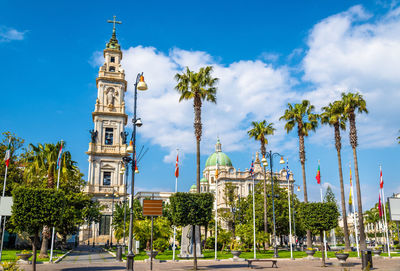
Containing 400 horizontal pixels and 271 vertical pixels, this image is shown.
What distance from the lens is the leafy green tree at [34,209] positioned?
1891 centimetres

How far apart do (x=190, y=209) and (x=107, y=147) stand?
141 ft

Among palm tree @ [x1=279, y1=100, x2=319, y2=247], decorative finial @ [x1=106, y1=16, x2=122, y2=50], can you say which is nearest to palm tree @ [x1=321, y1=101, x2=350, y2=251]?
palm tree @ [x1=279, y1=100, x2=319, y2=247]

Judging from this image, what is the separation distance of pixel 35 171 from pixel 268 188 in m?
39.1

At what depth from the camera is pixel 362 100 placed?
39.8 metres

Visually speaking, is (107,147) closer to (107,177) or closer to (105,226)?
(107,177)

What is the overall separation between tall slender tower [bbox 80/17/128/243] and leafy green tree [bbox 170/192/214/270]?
39125mm

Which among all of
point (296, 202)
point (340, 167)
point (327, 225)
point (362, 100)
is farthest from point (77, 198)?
point (296, 202)

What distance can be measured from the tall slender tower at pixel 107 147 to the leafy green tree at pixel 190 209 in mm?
39125

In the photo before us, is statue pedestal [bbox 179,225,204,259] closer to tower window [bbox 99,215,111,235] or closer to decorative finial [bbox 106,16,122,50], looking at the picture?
tower window [bbox 99,215,111,235]

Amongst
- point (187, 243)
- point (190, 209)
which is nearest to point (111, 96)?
point (187, 243)

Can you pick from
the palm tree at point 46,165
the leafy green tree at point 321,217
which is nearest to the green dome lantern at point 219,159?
the palm tree at point 46,165

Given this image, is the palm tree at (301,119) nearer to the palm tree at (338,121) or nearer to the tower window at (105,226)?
the palm tree at (338,121)

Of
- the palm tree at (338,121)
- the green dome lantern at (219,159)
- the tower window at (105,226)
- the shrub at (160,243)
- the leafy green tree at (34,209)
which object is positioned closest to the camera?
the leafy green tree at (34,209)

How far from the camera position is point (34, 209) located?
746 inches
